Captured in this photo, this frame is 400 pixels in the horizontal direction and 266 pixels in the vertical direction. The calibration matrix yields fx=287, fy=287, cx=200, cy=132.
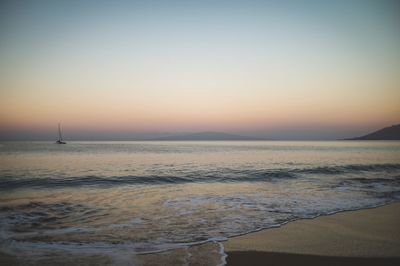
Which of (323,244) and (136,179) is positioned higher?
(323,244)

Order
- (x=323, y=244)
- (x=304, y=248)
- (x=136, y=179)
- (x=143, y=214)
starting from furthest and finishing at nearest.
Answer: (x=136, y=179), (x=143, y=214), (x=323, y=244), (x=304, y=248)

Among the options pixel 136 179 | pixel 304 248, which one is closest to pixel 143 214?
pixel 304 248

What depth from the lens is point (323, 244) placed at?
6859mm

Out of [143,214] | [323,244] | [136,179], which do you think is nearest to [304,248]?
[323,244]

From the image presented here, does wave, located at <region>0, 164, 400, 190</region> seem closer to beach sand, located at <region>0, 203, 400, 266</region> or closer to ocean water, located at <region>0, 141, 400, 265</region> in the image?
ocean water, located at <region>0, 141, 400, 265</region>

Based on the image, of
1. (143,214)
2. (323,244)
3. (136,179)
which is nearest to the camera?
(323,244)

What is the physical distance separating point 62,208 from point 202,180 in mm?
10920

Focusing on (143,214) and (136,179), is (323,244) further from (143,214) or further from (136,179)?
(136,179)

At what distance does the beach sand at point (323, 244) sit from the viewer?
5913mm

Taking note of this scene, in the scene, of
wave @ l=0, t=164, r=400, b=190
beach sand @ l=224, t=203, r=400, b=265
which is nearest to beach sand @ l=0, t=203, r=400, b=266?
beach sand @ l=224, t=203, r=400, b=265

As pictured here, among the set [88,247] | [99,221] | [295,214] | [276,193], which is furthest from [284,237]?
[276,193]

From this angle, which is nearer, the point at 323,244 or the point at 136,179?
the point at 323,244

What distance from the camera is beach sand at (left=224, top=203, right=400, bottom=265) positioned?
591cm

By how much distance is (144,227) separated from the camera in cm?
846
